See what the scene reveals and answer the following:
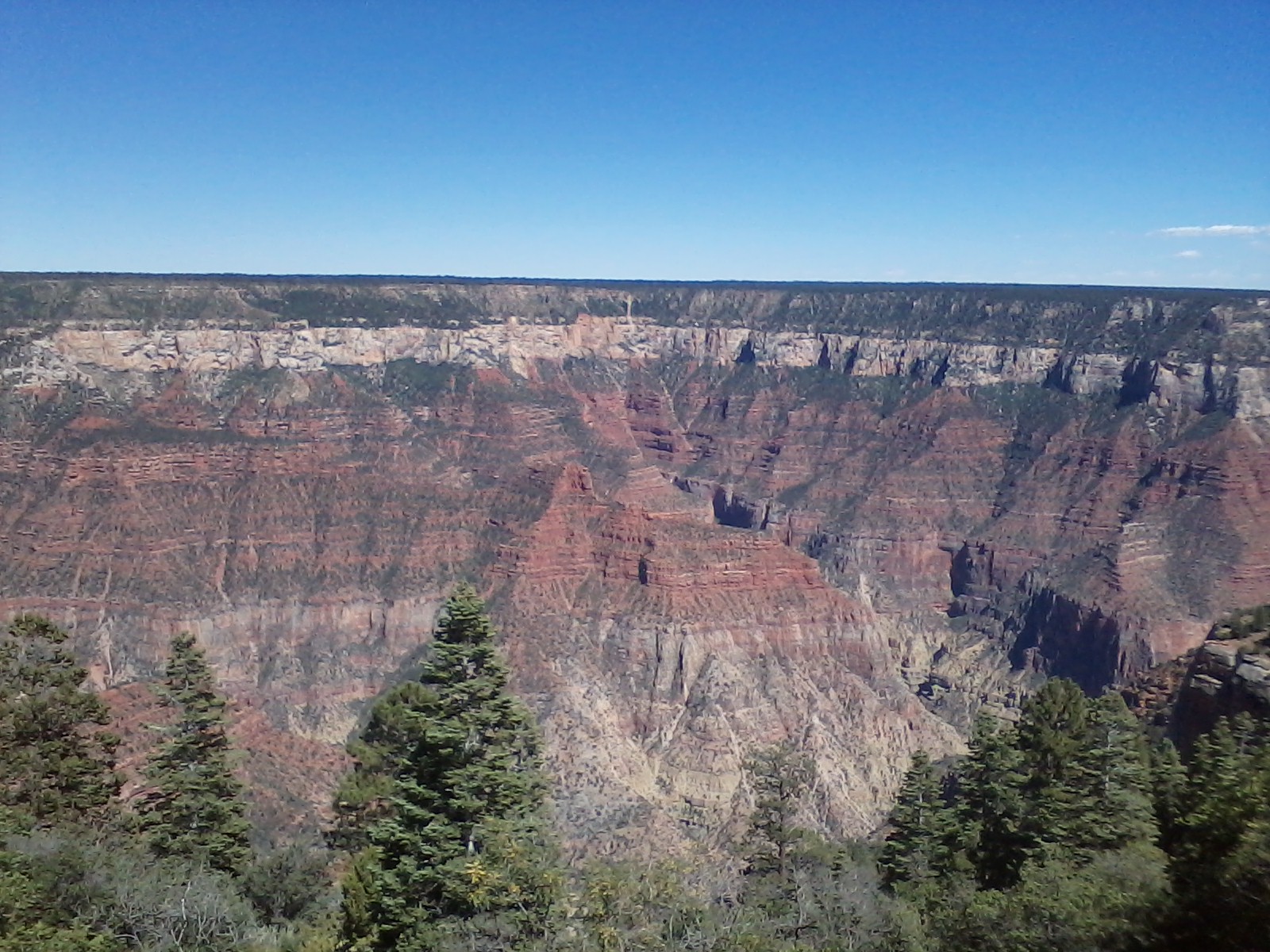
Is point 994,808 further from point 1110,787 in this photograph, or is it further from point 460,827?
point 460,827

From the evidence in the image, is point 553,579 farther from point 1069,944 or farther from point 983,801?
point 1069,944

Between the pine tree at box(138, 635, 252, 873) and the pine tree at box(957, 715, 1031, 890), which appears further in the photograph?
the pine tree at box(957, 715, 1031, 890)

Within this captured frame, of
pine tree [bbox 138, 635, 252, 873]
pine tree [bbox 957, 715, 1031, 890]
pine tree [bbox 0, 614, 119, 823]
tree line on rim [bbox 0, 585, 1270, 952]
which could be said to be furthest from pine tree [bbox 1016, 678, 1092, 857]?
pine tree [bbox 0, 614, 119, 823]

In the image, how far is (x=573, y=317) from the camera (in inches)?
7840

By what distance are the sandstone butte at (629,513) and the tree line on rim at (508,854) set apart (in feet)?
50.1

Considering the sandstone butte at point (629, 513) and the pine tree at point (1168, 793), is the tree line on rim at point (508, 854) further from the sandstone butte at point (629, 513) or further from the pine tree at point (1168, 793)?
the sandstone butte at point (629, 513)

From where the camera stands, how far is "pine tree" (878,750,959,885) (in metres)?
41.5

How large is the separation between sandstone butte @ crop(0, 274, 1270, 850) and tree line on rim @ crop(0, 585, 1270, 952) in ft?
50.1

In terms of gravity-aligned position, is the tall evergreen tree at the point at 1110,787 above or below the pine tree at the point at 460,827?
below

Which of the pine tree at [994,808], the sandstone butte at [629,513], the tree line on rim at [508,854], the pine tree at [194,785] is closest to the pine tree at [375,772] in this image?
the tree line on rim at [508,854]

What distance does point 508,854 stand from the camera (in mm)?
23516

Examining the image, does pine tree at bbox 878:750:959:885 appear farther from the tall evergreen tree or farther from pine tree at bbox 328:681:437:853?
pine tree at bbox 328:681:437:853

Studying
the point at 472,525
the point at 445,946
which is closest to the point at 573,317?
the point at 472,525

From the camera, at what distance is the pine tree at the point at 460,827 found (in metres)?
23.6
